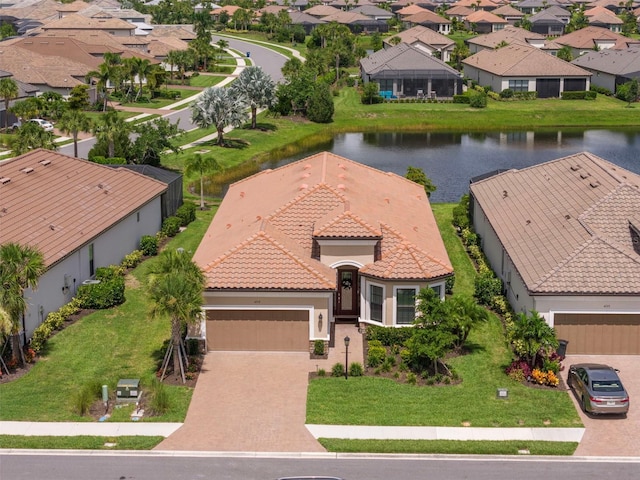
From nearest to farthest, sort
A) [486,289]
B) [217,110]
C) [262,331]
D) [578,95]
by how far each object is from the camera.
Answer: [262,331]
[486,289]
[217,110]
[578,95]

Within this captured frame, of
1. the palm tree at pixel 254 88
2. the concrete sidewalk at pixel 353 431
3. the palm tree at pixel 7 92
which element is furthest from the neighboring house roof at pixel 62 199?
the palm tree at pixel 254 88

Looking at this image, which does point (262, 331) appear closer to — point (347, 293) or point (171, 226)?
point (347, 293)

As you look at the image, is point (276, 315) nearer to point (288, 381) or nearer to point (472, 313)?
point (288, 381)

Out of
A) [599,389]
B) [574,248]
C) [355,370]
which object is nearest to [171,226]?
[355,370]

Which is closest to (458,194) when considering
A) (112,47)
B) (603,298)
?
(603,298)

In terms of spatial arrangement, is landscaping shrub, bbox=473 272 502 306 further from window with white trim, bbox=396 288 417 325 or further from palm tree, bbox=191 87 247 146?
palm tree, bbox=191 87 247 146

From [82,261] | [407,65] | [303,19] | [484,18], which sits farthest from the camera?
[484,18]

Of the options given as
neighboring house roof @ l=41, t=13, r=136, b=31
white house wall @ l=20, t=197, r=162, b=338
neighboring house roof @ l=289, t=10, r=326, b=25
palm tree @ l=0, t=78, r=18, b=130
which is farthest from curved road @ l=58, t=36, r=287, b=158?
white house wall @ l=20, t=197, r=162, b=338
